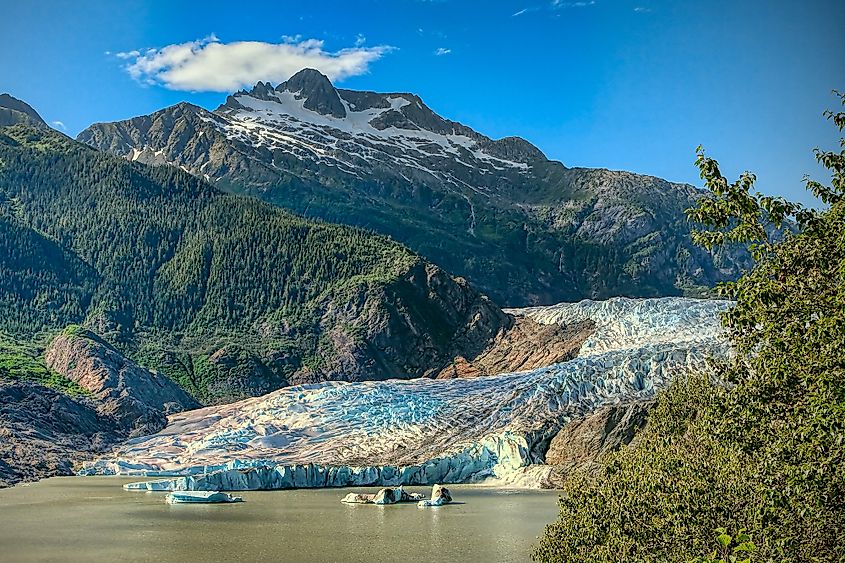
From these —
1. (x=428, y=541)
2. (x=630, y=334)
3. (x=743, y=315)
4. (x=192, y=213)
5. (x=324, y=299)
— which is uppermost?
(x=192, y=213)

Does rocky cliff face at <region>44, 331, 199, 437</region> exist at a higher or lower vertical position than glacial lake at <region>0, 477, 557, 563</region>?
higher

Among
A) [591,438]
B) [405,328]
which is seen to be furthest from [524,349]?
[591,438]

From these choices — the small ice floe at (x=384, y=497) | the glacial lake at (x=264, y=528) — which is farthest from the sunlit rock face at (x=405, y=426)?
the small ice floe at (x=384, y=497)

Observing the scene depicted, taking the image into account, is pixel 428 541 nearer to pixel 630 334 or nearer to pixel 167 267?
pixel 630 334

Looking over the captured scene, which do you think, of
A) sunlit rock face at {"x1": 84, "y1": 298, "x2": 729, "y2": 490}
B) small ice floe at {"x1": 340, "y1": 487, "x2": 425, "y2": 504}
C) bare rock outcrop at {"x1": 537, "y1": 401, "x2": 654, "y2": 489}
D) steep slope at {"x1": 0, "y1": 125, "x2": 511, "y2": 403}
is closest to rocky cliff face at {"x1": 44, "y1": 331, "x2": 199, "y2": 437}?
sunlit rock face at {"x1": 84, "y1": 298, "x2": 729, "y2": 490}

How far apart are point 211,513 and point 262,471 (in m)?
14.9

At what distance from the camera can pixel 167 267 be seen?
136 m

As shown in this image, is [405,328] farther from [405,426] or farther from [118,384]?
[405,426]

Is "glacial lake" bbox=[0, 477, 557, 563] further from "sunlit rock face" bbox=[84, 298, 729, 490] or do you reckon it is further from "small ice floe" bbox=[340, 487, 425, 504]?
"sunlit rock face" bbox=[84, 298, 729, 490]

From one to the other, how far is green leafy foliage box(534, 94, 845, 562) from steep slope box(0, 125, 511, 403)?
8831 centimetres

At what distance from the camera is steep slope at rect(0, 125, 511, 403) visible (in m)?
118

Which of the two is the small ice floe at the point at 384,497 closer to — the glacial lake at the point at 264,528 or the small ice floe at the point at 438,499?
the glacial lake at the point at 264,528

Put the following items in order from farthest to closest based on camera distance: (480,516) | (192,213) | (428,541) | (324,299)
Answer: (192,213), (324,299), (480,516), (428,541)

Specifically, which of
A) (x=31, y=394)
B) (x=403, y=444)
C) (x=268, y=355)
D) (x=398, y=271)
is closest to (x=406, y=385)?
(x=403, y=444)
